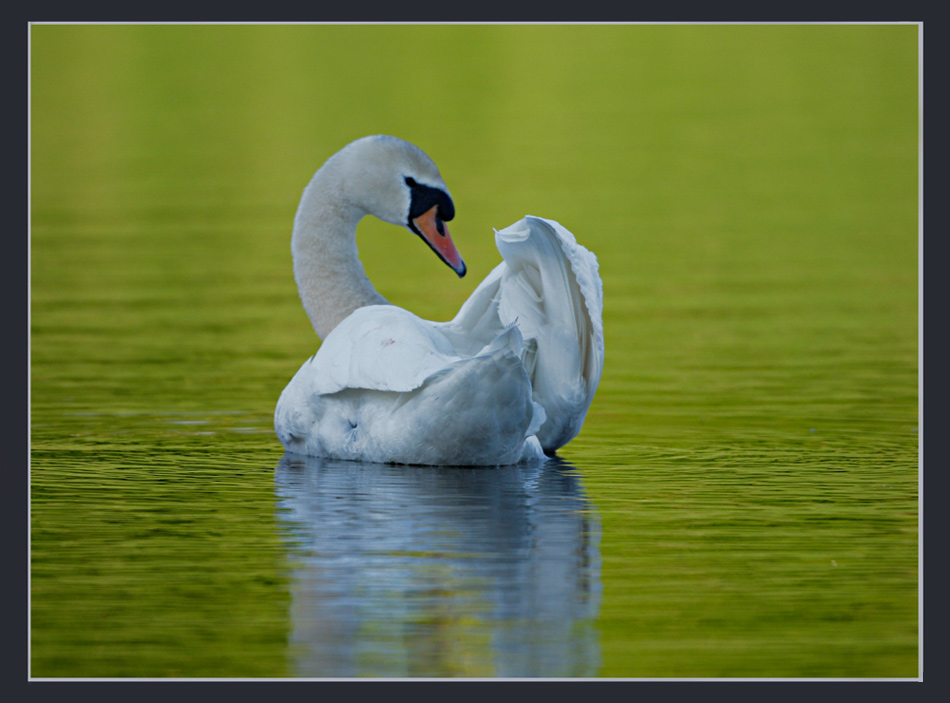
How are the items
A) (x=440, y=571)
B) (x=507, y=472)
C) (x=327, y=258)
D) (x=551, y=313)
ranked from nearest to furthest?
1. (x=440, y=571)
2. (x=507, y=472)
3. (x=551, y=313)
4. (x=327, y=258)

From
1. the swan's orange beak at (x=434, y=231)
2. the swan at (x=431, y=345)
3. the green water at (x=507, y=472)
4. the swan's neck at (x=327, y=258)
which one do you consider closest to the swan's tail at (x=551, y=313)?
the swan at (x=431, y=345)

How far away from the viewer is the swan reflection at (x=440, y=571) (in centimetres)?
479

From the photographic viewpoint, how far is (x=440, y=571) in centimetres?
564

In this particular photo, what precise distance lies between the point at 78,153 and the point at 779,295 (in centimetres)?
1612

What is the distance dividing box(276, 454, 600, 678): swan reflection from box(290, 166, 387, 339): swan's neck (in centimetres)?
143

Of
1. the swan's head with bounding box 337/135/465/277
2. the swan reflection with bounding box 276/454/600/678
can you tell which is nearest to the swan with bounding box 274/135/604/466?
the swan's head with bounding box 337/135/465/277

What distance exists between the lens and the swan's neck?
887 centimetres

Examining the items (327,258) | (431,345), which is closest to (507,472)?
(431,345)

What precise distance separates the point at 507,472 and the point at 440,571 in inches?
78.0

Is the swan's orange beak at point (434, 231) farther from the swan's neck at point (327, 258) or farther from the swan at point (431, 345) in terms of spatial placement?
the swan's neck at point (327, 258)

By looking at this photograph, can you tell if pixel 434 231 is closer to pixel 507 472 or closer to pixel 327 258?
pixel 327 258

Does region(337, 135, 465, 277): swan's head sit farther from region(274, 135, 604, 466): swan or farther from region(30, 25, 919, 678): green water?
region(30, 25, 919, 678): green water

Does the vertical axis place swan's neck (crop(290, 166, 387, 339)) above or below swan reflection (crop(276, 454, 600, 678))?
above

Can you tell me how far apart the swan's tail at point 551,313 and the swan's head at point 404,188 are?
94cm
